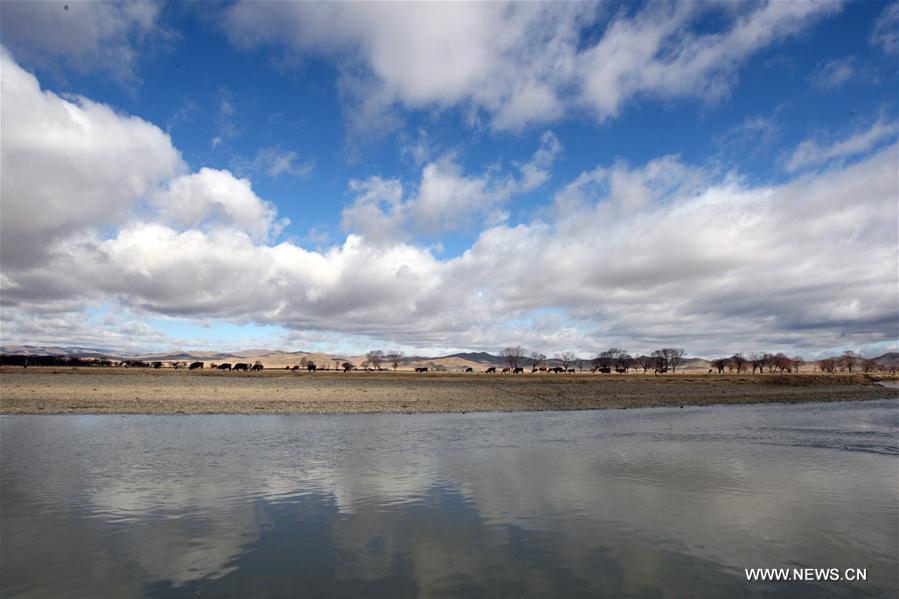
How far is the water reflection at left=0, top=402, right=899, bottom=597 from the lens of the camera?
1136 cm

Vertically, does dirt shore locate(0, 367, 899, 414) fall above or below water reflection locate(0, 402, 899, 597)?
above

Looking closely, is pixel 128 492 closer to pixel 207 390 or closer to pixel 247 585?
pixel 247 585

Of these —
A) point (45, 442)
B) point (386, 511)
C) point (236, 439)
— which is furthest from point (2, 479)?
point (386, 511)

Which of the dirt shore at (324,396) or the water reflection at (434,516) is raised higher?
the dirt shore at (324,396)

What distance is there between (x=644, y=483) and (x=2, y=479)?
25.7 metres

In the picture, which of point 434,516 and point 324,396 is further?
point 324,396

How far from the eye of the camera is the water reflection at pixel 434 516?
11.4 meters

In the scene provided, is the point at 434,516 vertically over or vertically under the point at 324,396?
under

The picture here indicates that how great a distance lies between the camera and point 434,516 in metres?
16.1

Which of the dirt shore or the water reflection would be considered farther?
the dirt shore

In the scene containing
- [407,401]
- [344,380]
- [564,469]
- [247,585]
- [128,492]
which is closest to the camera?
[247,585]

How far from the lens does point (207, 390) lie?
61688 millimetres

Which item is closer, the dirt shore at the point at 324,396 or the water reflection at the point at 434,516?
the water reflection at the point at 434,516

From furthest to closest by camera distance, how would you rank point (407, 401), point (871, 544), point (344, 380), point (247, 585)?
point (344, 380)
point (407, 401)
point (871, 544)
point (247, 585)
